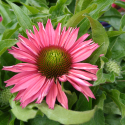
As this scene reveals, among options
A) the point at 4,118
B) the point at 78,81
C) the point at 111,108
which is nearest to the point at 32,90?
the point at 78,81

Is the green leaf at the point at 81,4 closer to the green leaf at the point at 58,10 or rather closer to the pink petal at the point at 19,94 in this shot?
the green leaf at the point at 58,10

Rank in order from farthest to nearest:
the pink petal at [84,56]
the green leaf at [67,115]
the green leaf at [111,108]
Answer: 1. the green leaf at [111,108]
2. the pink petal at [84,56]
3. the green leaf at [67,115]

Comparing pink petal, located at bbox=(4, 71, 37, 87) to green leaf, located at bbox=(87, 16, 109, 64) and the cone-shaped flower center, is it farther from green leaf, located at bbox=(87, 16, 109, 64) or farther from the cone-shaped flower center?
green leaf, located at bbox=(87, 16, 109, 64)

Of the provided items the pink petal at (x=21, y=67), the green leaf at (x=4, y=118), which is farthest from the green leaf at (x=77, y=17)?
the green leaf at (x=4, y=118)

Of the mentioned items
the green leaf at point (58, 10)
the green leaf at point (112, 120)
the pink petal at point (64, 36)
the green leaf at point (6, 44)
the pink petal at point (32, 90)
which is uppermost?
the green leaf at point (6, 44)

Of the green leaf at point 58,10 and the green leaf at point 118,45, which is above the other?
the green leaf at point 58,10

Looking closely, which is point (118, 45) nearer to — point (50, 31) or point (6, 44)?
point (50, 31)
